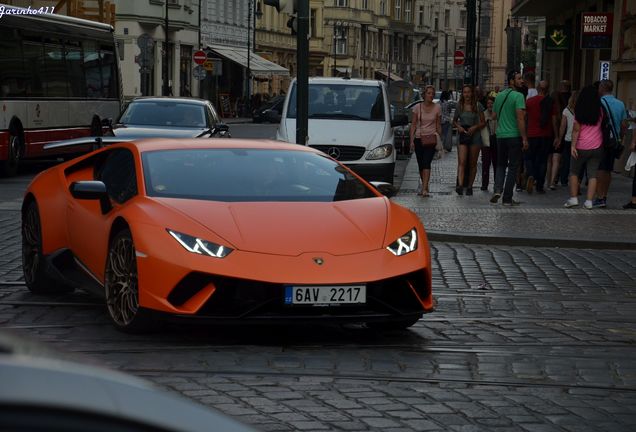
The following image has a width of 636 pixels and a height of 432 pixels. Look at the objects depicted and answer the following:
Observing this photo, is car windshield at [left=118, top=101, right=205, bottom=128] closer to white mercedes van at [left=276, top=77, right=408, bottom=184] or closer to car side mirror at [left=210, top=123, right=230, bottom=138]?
car side mirror at [left=210, top=123, right=230, bottom=138]

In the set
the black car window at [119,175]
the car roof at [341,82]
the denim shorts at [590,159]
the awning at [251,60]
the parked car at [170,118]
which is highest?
the black car window at [119,175]

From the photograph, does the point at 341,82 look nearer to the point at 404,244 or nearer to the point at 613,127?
the point at 613,127

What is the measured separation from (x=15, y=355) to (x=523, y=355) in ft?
21.5

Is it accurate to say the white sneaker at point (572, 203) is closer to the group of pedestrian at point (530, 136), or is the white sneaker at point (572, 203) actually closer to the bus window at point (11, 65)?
the group of pedestrian at point (530, 136)

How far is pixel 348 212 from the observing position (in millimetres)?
8789

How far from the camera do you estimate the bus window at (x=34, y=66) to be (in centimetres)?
2695

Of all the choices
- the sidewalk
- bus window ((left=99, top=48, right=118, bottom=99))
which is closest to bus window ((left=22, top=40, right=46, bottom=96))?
bus window ((left=99, top=48, right=118, bottom=99))

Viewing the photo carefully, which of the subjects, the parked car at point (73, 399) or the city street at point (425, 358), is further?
the city street at point (425, 358)

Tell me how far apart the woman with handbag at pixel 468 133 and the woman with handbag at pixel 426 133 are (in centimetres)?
54

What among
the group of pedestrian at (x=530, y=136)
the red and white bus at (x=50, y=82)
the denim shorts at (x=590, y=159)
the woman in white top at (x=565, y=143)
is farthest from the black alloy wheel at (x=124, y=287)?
the red and white bus at (x=50, y=82)

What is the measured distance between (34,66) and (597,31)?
38.2 feet

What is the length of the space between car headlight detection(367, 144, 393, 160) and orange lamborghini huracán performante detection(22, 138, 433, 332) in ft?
39.5

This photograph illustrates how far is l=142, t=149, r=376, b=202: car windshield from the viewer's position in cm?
888

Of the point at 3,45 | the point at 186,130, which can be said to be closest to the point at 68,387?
the point at 186,130
